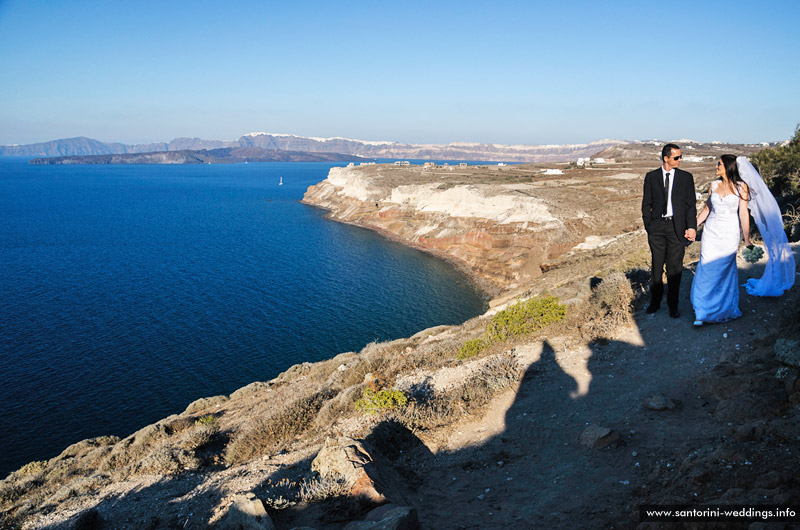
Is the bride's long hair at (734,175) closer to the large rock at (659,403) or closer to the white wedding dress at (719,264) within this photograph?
the white wedding dress at (719,264)

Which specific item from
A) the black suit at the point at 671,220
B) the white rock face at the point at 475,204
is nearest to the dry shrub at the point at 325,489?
the black suit at the point at 671,220

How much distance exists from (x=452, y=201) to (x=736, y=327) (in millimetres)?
49603

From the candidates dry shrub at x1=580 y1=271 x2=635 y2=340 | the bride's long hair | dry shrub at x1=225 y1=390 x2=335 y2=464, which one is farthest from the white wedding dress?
dry shrub at x1=225 y1=390 x2=335 y2=464

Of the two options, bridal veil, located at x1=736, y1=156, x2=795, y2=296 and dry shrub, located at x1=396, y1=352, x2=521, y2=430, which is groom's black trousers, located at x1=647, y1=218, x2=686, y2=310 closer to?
bridal veil, located at x1=736, y1=156, x2=795, y2=296

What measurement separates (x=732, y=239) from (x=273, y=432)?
9.74 m

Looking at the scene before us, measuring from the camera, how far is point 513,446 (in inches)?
256

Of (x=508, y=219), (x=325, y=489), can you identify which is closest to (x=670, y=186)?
(x=325, y=489)

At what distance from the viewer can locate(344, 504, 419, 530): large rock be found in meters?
4.12

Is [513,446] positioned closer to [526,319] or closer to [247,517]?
[247,517]

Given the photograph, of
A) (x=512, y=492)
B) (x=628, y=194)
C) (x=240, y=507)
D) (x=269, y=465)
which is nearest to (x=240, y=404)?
(x=269, y=465)

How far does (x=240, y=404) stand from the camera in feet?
50.1

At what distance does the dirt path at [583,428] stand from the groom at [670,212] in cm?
121

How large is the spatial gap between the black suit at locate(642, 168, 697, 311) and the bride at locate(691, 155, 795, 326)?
13.7 inches

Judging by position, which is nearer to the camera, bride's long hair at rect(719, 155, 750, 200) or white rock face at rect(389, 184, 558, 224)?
bride's long hair at rect(719, 155, 750, 200)
